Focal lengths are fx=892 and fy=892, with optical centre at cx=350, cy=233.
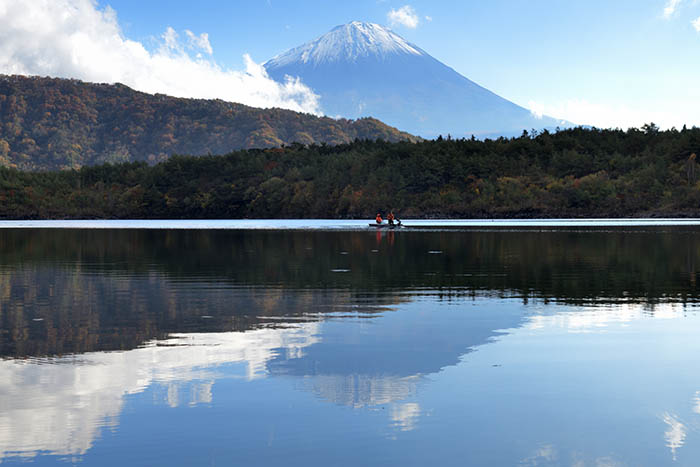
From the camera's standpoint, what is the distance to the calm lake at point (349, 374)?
9.35 m

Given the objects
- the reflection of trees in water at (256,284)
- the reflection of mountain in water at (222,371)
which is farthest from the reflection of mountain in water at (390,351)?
the reflection of trees in water at (256,284)

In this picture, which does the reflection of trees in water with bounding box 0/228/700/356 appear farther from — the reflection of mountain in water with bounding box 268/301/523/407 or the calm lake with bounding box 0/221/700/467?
the reflection of mountain in water with bounding box 268/301/523/407

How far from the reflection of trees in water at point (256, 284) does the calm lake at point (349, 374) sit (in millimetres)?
136

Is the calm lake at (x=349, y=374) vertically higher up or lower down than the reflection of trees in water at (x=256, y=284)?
lower down

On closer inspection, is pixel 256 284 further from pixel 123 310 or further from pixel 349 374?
pixel 349 374

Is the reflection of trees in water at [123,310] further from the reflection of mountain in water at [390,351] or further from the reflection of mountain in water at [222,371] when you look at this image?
the reflection of mountain in water at [390,351]

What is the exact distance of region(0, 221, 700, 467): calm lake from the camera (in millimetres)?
9352

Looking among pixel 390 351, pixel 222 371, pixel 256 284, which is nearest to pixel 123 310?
pixel 256 284

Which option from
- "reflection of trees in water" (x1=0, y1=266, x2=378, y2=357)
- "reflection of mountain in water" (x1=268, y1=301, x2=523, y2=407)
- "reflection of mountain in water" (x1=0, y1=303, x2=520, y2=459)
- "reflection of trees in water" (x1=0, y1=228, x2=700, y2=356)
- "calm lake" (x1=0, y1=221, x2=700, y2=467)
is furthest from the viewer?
"reflection of trees in water" (x1=0, y1=228, x2=700, y2=356)

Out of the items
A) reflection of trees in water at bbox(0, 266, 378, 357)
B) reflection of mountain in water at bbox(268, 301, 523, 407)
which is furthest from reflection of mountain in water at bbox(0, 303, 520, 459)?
reflection of trees in water at bbox(0, 266, 378, 357)

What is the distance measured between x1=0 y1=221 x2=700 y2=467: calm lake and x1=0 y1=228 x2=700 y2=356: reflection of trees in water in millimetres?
136

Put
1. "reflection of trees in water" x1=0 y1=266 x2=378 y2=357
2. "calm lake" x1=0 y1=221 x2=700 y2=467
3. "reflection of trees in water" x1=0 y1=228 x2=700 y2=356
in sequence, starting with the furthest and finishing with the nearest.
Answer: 1. "reflection of trees in water" x1=0 y1=228 x2=700 y2=356
2. "reflection of trees in water" x1=0 y1=266 x2=378 y2=357
3. "calm lake" x1=0 y1=221 x2=700 y2=467

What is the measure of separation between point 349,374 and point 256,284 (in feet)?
48.5

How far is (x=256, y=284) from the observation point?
27.5m
